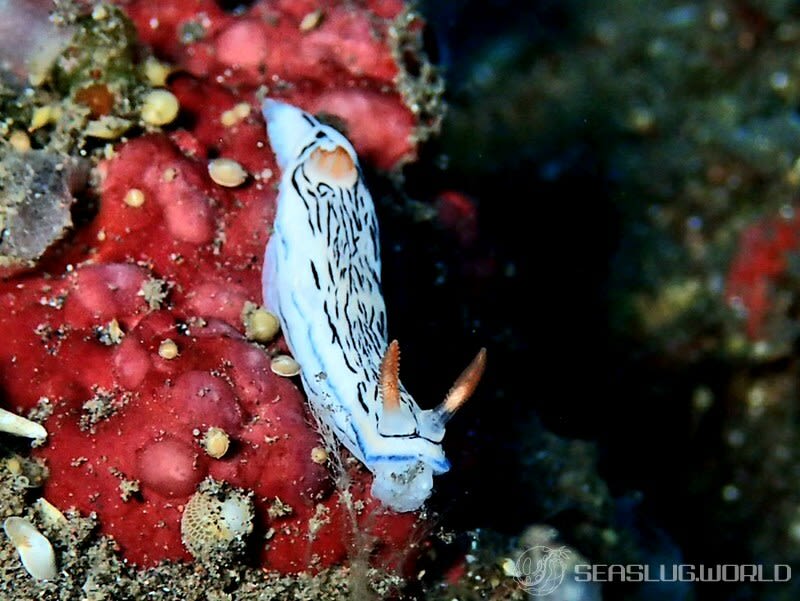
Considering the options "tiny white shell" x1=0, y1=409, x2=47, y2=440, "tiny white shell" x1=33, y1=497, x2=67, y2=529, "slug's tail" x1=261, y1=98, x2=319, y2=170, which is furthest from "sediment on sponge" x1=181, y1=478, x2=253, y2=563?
"slug's tail" x1=261, y1=98, x2=319, y2=170

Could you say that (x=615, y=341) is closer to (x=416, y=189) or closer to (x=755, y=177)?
(x=755, y=177)

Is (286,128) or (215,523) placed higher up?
(286,128)

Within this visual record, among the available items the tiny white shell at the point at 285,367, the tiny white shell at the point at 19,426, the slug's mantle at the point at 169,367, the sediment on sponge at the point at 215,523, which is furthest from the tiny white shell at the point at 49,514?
the tiny white shell at the point at 285,367

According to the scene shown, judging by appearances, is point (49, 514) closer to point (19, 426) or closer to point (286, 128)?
point (19, 426)

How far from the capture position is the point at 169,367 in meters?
2.21

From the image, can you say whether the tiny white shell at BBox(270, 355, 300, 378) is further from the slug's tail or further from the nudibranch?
the slug's tail

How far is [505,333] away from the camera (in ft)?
12.1

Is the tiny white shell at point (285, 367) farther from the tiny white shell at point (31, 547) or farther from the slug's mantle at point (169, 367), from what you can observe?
the tiny white shell at point (31, 547)

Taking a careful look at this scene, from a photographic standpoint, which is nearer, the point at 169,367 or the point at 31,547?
the point at 31,547

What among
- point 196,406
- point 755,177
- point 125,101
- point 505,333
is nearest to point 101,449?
point 196,406

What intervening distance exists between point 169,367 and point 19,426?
457 millimetres

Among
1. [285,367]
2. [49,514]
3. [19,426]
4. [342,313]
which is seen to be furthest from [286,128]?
[49,514]

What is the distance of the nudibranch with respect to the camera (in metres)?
2.09

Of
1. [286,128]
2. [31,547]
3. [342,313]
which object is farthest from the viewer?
[286,128]
